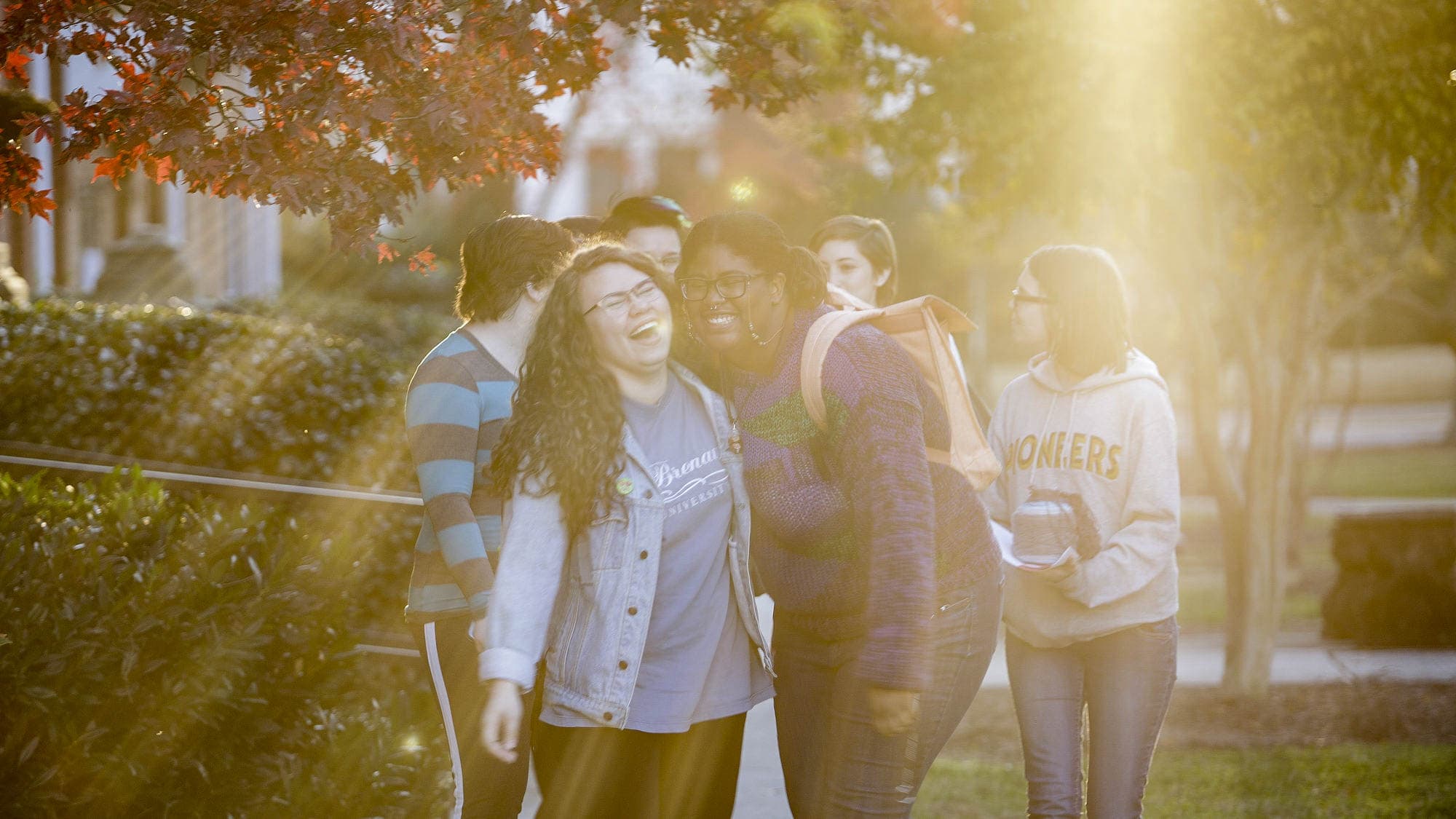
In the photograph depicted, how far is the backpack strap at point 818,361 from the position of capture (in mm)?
2920

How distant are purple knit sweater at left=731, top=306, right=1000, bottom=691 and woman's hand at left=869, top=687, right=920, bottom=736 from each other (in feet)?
0.08

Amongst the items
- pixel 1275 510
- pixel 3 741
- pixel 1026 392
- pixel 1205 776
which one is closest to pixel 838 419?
pixel 1026 392

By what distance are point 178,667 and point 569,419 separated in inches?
63.3

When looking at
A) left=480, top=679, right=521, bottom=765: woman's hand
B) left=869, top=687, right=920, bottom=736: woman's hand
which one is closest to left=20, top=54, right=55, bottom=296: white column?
left=480, top=679, right=521, bottom=765: woman's hand

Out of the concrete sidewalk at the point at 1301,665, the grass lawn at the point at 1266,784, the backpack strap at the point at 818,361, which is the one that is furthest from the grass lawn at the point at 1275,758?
the backpack strap at the point at 818,361

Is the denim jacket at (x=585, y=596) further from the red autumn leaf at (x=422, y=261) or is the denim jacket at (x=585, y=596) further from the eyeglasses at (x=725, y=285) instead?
the red autumn leaf at (x=422, y=261)

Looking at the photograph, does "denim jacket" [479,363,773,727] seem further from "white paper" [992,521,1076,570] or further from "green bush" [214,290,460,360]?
"green bush" [214,290,460,360]

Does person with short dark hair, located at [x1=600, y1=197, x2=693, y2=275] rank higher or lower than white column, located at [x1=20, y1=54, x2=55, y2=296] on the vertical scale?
lower

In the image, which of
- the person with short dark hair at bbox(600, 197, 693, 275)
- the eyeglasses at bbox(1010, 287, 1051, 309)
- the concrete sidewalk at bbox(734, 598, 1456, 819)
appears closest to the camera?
the eyeglasses at bbox(1010, 287, 1051, 309)

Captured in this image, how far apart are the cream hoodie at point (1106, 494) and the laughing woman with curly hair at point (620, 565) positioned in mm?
1046

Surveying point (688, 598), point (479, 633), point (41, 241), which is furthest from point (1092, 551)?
point (41, 241)

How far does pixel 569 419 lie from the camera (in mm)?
2883

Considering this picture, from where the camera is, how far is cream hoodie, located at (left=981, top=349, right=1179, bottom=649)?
3.61 metres

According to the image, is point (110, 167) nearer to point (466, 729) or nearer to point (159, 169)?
point (159, 169)
